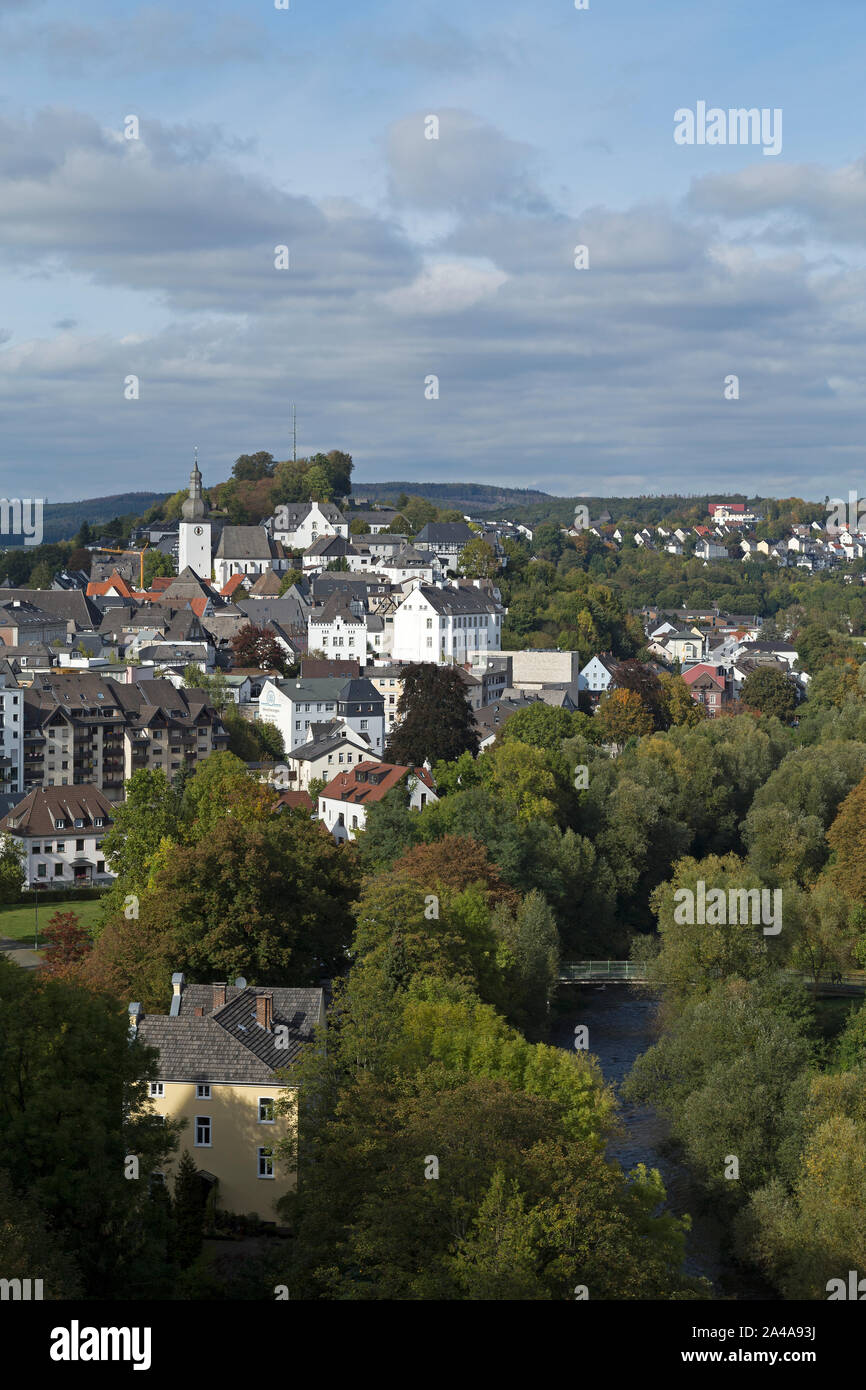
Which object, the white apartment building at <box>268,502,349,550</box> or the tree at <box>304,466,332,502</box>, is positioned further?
the tree at <box>304,466,332,502</box>

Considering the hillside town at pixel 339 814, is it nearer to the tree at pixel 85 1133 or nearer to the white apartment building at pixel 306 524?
the tree at pixel 85 1133

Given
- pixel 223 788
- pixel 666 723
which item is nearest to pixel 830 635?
pixel 666 723

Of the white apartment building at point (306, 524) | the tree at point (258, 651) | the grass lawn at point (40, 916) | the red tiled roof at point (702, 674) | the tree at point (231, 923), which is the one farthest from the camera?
the white apartment building at point (306, 524)

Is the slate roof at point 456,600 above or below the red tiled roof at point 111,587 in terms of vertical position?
below

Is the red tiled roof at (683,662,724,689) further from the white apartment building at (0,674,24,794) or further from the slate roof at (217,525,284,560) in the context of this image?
the white apartment building at (0,674,24,794)

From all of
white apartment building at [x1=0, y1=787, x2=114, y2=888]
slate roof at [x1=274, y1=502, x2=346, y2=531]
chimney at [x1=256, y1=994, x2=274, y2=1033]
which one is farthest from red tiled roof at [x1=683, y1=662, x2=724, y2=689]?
chimney at [x1=256, y1=994, x2=274, y2=1033]

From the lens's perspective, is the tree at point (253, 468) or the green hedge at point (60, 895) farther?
the tree at point (253, 468)

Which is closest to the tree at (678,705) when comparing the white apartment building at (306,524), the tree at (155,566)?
the white apartment building at (306,524)

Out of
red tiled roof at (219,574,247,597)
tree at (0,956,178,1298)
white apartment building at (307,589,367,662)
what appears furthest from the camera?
red tiled roof at (219,574,247,597)
